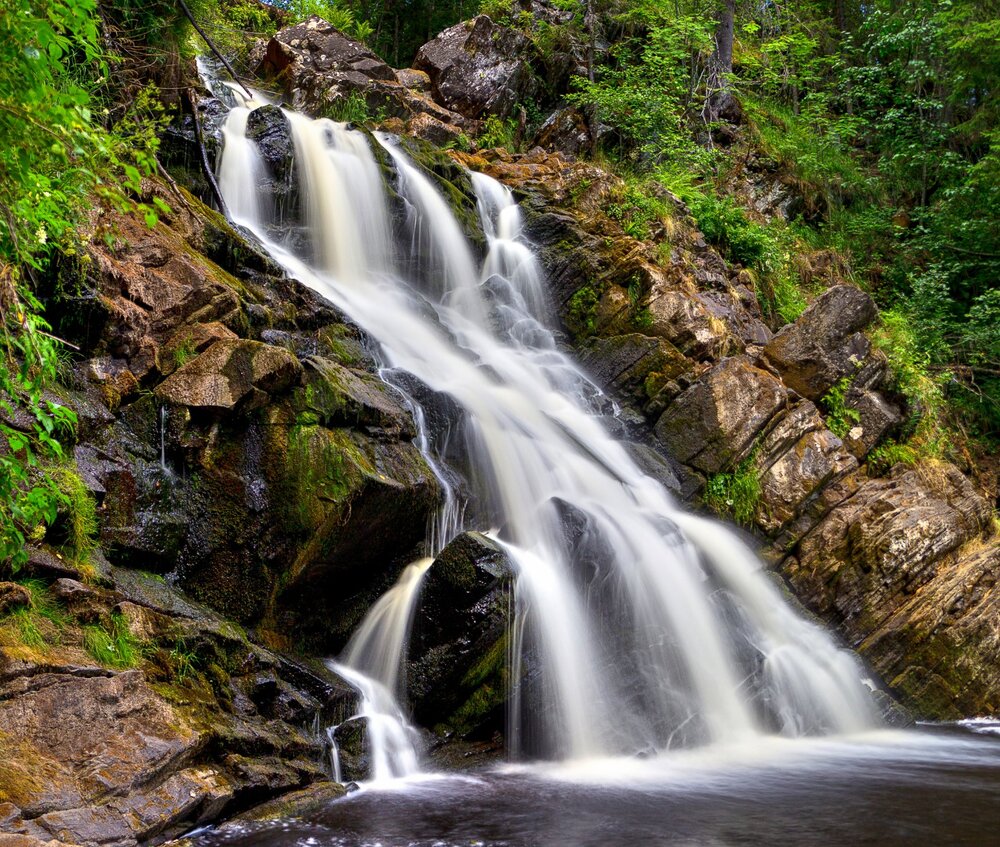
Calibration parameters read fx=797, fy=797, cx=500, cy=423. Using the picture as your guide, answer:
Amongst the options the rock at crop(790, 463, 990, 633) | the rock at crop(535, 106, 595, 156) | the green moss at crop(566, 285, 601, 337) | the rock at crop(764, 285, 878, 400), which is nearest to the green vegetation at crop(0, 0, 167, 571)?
the green moss at crop(566, 285, 601, 337)

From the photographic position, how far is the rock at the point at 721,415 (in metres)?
10.5

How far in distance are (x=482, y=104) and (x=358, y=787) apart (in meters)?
16.3

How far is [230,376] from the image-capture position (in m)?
7.02

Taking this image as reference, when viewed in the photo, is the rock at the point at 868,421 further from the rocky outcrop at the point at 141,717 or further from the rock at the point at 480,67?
the rock at the point at 480,67

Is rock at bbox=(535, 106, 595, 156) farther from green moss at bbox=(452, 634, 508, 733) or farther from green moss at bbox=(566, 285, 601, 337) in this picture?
green moss at bbox=(452, 634, 508, 733)

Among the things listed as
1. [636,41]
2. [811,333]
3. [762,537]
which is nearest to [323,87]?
[636,41]

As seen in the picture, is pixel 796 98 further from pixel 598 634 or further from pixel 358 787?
pixel 358 787

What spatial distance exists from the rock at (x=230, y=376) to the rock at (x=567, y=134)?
12789 millimetres

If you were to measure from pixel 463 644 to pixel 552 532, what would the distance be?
5.91 feet

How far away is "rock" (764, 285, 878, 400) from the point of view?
37.3 feet

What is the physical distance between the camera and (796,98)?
22.7 metres

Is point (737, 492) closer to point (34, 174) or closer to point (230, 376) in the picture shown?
point (230, 376)

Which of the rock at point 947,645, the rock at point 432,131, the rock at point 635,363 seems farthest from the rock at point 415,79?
the rock at point 947,645

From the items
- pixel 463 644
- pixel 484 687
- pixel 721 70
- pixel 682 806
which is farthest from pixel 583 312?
pixel 721 70
